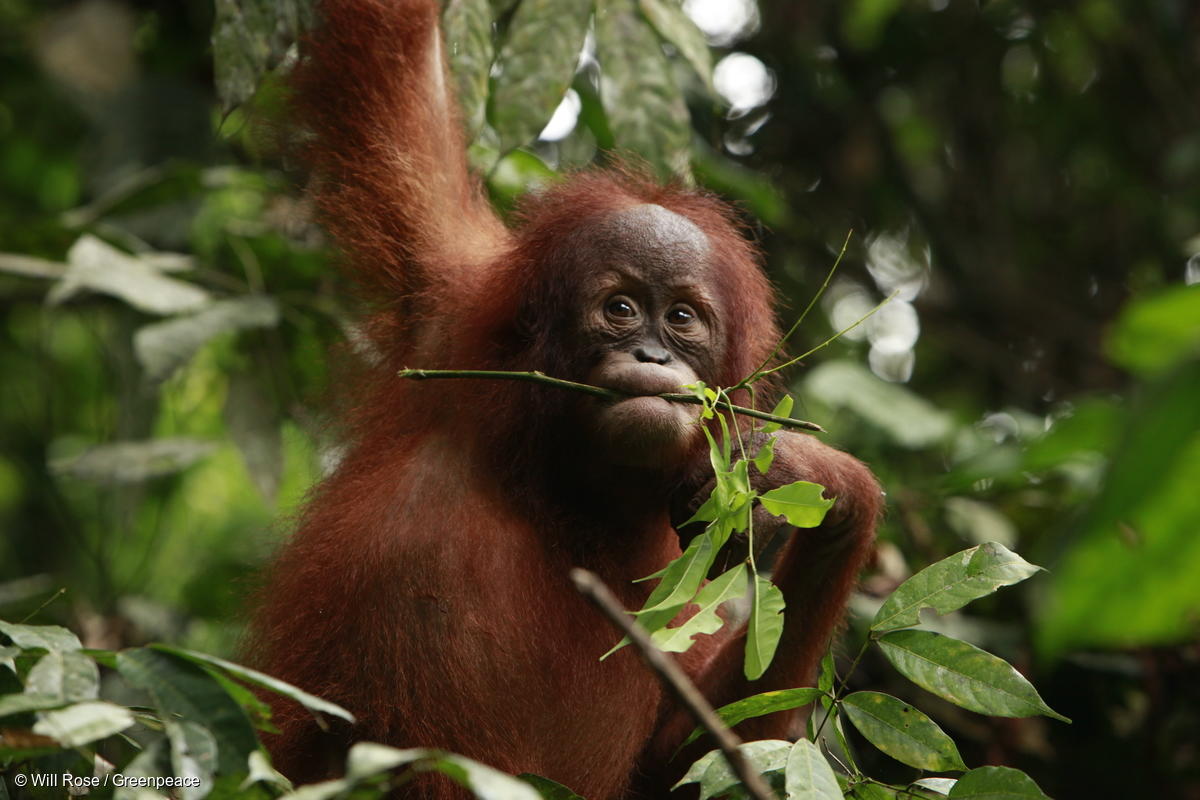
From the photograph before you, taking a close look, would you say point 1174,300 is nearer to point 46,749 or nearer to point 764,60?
point 46,749

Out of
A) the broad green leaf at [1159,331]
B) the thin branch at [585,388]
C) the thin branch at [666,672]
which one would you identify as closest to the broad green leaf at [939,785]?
the thin branch at [585,388]

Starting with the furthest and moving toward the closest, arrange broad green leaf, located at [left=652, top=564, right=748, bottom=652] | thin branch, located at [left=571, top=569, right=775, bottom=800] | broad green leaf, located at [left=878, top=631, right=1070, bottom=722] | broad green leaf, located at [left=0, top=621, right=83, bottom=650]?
broad green leaf, located at [left=878, top=631, right=1070, bottom=722], broad green leaf, located at [left=652, top=564, right=748, bottom=652], broad green leaf, located at [left=0, top=621, right=83, bottom=650], thin branch, located at [left=571, top=569, right=775, bottom=800]

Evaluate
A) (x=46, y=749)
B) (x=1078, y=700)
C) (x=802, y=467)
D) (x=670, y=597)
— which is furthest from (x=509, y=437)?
(x=1078, y=700)

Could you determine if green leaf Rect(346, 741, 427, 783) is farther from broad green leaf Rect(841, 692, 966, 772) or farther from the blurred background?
broad green leaf Rect(841, 692, 966, 772)

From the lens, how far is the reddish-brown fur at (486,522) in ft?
9.66

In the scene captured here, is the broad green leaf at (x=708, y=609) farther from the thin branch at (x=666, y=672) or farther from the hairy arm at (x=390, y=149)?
the hairy arm at (x=390, y=149)

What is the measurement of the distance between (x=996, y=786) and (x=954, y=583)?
392 mm

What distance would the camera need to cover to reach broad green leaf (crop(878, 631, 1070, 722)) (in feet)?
7.70

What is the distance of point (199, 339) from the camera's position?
4.19 meters

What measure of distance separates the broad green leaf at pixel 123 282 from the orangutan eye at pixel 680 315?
1971mm

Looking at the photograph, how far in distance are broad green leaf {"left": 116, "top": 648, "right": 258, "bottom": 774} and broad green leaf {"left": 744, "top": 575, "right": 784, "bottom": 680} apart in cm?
84

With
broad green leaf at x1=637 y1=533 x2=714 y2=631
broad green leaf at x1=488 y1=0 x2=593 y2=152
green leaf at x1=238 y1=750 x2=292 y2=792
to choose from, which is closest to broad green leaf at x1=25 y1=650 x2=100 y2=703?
green leaf at x1=238 y1=750 x2=292 y2=792

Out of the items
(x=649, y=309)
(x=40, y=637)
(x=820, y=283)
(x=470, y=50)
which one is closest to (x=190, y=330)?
(x=470, y=50)

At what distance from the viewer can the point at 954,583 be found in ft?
8.04
